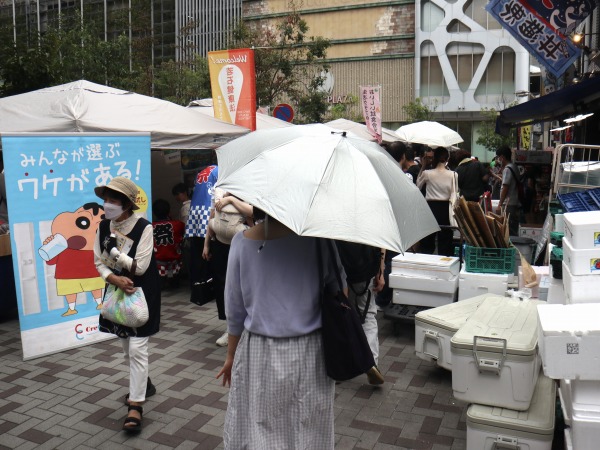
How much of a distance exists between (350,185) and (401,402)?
8.80ft

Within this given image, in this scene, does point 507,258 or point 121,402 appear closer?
point 121,402

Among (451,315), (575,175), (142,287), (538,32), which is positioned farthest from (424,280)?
(538,32)

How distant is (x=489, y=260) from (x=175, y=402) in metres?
3.16

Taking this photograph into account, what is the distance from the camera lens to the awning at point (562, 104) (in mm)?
7379

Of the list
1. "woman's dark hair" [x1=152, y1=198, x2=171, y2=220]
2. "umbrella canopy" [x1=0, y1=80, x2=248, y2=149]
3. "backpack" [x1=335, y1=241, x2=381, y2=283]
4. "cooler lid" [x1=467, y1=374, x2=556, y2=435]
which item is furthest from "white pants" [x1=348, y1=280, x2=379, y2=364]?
"woman's dark hair" [x1=152, y1=198, x2=171, y2=220]

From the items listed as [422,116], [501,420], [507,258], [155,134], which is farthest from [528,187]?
[422,116]

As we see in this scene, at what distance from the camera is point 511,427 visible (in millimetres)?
3527

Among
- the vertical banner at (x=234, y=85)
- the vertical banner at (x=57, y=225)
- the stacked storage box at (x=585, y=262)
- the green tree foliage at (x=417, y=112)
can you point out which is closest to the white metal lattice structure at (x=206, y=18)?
the green tree foliage at (x=417, y=112)

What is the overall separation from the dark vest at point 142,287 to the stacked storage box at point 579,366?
8.63 feet

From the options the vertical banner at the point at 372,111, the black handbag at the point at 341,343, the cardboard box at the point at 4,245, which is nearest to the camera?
the black handbag at the point at 341,343

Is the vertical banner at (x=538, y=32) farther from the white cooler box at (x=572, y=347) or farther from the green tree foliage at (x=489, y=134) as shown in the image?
the green tree foliage at (x=489, y=134)

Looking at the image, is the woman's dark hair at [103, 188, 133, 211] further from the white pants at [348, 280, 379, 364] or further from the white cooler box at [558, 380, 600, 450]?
the white cooler box at [558, 380, 600, 450]

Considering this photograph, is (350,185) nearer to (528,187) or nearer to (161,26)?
(528,187)

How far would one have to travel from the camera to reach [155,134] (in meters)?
7.31
